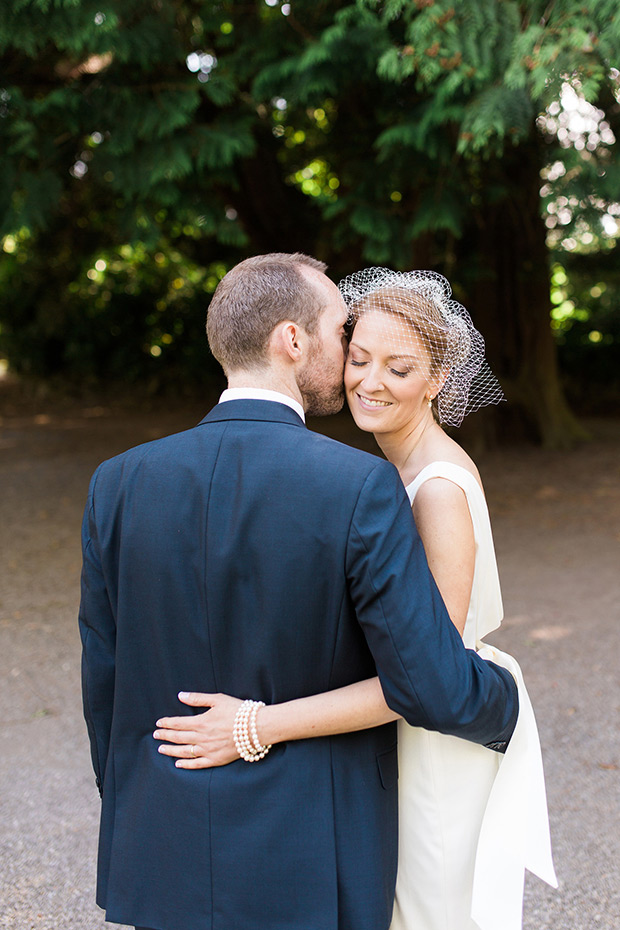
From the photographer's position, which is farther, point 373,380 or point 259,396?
point 373,380

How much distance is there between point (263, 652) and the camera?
5.07 feet

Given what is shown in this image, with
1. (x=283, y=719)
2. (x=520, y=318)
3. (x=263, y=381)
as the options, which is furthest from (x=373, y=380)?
(x=520, y=318)

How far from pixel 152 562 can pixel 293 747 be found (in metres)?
0.45

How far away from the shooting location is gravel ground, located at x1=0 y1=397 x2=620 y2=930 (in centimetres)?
317

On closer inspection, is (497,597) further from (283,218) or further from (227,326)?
(283,218)

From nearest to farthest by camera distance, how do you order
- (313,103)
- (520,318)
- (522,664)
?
1. (522,664)
2. (313,103)
3. (520,318)

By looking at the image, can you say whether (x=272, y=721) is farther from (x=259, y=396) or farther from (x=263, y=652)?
(x=259, y=396)

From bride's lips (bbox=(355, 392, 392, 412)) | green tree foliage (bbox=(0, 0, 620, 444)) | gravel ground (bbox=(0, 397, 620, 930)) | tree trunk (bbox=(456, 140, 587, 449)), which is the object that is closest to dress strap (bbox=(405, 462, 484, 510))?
bride's lips (bbox=(355, 392, 392, 412))

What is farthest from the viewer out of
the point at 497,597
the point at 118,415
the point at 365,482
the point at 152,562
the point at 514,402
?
the point at 118,415

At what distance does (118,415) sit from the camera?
→ 14.7 meters

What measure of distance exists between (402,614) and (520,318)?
11.0 metres

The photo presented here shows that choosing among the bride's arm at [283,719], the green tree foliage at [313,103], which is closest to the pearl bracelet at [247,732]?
the bride's arm at [283,719]

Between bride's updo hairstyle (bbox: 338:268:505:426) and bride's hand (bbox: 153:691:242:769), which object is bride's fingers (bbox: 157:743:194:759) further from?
bride's updo hairstyle (bbox: 338:268:505:426)

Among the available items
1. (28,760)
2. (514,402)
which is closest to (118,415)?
(514,402)
